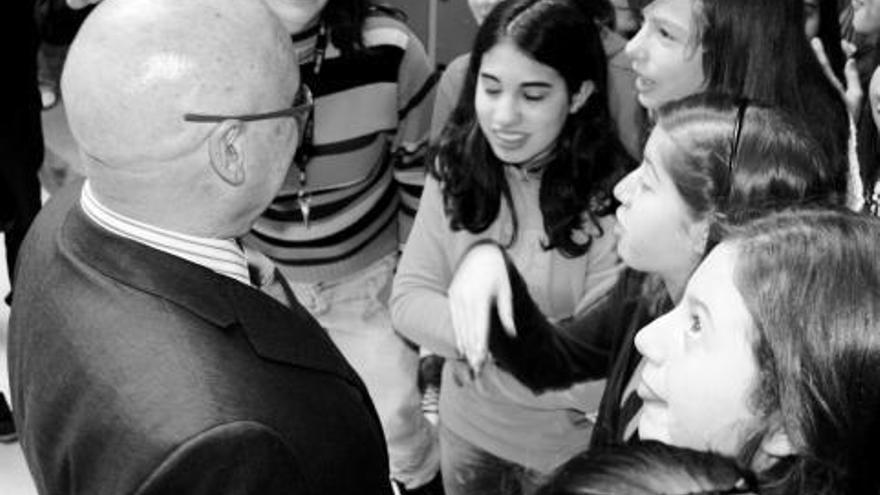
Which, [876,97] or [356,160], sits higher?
[876,97]

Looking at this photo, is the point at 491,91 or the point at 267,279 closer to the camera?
the point at 267,279

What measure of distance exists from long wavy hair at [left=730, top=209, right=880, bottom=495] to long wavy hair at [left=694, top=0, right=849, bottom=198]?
0.98m

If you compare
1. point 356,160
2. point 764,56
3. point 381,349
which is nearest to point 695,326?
point 764,56

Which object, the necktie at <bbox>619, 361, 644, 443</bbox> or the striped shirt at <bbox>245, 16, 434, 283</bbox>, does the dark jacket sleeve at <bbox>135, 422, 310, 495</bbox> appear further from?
the striped shirt at <bbox>245, 16, 434, 283</bbox>

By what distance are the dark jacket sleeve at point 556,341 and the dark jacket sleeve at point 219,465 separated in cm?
75

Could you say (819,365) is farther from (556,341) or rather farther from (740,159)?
(556,341)

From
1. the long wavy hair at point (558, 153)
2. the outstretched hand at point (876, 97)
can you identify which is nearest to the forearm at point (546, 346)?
the long wavy hair at point (558, 153)

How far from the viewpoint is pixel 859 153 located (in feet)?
7.39

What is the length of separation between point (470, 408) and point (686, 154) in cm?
72

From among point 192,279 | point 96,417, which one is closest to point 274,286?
point 192,279

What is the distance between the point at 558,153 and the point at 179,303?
1.04 metres

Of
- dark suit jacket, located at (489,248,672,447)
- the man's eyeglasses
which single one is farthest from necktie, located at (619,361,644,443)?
the man's eyeglasses

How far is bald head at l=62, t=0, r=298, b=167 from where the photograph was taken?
1263mm

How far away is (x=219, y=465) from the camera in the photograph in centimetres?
115
